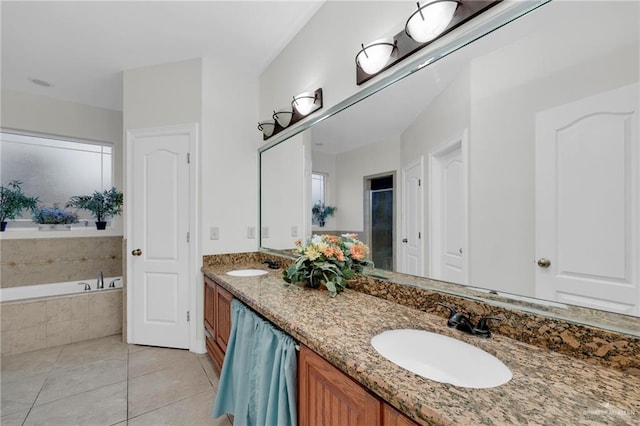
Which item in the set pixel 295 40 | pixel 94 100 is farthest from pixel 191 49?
pixel 94 100

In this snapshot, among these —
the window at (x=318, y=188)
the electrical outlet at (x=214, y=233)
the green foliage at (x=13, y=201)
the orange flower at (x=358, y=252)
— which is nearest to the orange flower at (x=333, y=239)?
the orange flower at (x=358, y=252)

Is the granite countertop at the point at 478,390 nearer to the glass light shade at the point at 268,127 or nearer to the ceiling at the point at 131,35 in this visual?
the glass light shade at the point at 268,127

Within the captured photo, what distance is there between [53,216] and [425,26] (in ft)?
14.5

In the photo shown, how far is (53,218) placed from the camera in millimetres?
3467

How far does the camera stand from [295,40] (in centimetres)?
236

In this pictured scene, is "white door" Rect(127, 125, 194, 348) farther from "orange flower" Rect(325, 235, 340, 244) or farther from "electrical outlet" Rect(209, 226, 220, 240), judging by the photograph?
"orange flower" Rect(325, 235, 340, 244)

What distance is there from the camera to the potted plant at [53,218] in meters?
3.42

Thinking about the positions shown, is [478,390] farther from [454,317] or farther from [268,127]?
[268,127]

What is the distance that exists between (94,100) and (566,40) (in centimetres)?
458

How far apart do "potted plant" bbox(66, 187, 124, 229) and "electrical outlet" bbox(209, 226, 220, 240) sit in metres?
1.72

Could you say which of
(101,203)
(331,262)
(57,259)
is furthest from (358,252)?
(57,259)

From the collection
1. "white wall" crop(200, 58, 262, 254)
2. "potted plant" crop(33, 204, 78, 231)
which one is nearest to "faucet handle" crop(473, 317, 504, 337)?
"white wall" crop(200, 58, 262, 254)

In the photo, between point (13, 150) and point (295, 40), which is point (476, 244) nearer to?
point (295, 40)

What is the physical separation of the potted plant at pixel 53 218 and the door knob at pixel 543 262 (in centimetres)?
465
